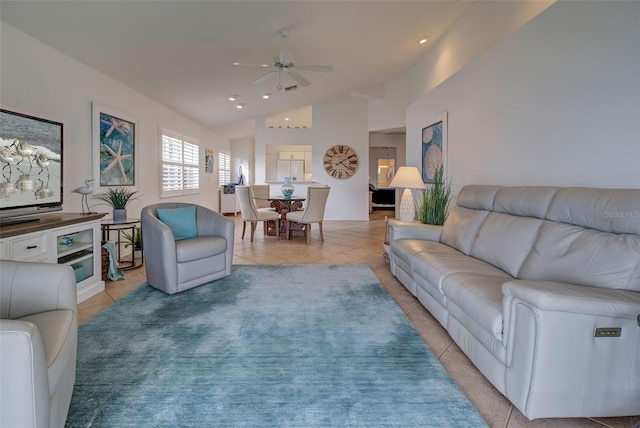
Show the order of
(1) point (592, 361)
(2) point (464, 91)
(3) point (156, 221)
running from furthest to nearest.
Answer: (2) point (464, 91)
(3) point (156, 221)
(1) point (592, 361)

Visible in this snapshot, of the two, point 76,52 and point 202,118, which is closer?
point 76,52

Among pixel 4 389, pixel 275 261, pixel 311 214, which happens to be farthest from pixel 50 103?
pixel 311 214

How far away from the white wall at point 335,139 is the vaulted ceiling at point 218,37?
2.02 metres

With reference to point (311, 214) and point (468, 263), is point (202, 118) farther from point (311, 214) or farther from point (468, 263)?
point (468, 263)

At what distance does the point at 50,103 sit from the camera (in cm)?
309

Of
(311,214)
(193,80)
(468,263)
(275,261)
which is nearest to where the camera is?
(468,263)

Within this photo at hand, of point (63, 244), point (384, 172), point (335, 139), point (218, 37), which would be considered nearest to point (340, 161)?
point (335, 139)

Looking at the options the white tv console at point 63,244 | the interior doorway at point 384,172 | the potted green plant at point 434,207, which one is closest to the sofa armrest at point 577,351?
the potted green plant at point 434,207

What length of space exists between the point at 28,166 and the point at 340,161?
6.62 meters

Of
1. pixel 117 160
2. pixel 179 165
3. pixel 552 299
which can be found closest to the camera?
pixel 552 299

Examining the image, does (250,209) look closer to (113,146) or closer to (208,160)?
(113,146)

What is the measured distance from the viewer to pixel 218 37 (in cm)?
355

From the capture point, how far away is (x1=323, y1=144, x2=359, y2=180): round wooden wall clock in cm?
838

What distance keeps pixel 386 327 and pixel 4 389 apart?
1.98 m
